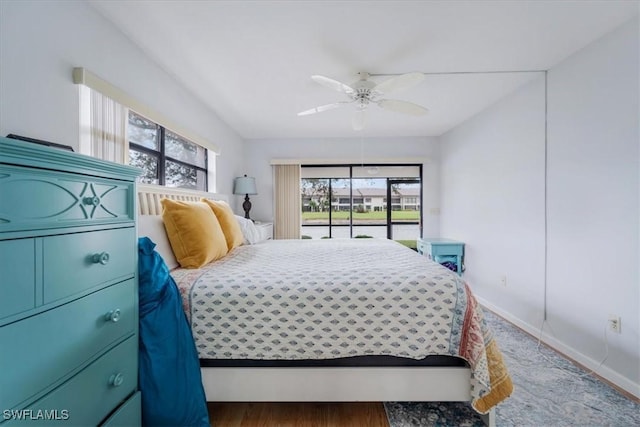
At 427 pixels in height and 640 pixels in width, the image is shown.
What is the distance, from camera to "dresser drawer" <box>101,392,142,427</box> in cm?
102

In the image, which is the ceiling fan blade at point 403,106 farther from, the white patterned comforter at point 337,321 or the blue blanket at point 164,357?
the blue blanket at point 164,357

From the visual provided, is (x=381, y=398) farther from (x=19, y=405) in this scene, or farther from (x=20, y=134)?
(x=20, y=134)

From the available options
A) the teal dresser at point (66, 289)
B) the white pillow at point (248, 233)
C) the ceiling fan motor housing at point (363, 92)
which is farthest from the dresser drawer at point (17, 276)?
the ceiling fan motor housing at point (363, 92)

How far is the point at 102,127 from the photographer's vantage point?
170cm

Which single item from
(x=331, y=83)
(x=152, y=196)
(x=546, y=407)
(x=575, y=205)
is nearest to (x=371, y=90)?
(x=331, y=83)

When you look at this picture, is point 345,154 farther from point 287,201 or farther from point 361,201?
point 287,201

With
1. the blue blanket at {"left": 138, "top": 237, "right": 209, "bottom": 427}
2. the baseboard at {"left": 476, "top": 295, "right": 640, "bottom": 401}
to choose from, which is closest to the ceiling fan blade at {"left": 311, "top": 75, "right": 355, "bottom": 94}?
the blue blanket at {"left": 138, "top": 237, "right": 209, "bottom": 427}

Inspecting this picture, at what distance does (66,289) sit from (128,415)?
2.10 feet

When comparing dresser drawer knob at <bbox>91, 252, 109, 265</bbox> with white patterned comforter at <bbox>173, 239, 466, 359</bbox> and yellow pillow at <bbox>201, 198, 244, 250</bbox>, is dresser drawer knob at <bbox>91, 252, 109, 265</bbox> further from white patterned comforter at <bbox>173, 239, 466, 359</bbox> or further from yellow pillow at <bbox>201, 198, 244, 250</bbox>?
yellow pillow at <bbox>201, 198, 244, 250</bbox>

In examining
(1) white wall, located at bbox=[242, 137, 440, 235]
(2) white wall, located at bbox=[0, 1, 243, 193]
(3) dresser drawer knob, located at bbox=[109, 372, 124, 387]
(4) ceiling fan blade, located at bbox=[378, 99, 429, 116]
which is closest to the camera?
(3) dresser drawer knob, located at bbox=[109, 372, 124, 387]

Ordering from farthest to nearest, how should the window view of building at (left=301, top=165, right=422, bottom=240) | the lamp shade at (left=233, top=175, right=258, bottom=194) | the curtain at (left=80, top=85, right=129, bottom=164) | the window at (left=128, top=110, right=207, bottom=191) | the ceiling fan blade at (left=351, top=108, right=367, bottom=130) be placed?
the window view of building at (left=301, top=165, right=422, bottom=240) < the lamp shade at (left=233, top=175, right=258, bottom=194) < the ceiling fan blade at (left=351, top=108, right=367, bottom=130) < the window at (left=128, top=110, right=207, bottom=191) < the curtain at (left=80, top=85, right=129, bottom=164)

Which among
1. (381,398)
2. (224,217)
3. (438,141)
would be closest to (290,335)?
(381,398)

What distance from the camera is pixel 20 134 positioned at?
1.24 metres

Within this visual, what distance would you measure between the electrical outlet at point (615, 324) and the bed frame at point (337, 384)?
1.21 metres
